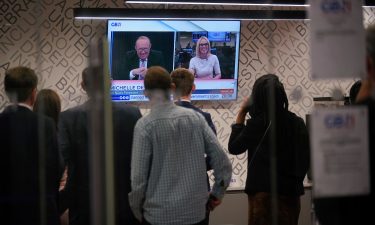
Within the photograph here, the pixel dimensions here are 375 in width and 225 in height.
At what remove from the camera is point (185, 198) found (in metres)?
2.68

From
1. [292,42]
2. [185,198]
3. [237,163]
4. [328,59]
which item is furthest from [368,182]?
[292,42]

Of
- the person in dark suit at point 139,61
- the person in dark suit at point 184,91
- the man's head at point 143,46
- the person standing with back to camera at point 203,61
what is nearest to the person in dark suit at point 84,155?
the person in dark suit at point 184,91

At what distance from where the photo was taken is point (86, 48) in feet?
14.2

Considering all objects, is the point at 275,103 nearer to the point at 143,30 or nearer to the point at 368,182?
the point at 368,182

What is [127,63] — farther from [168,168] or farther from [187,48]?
[168,168]

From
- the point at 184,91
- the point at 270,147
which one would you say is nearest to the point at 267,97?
the point at 270,147

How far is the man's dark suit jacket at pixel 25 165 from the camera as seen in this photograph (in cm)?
271

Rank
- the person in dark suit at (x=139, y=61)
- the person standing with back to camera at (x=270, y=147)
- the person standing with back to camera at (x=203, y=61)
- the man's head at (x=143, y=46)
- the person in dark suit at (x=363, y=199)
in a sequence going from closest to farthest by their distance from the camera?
the person in dark suit at (x=363, y=199) < the person standing with back to camera at (x=270, y=147) < the person in dark suit at (x=139, y=61) < the man's head at (x=143, y=46) < the person standing with back to camera at (x=203, y=61)

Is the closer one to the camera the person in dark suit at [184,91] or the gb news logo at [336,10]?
the gb news logo at [336,10]

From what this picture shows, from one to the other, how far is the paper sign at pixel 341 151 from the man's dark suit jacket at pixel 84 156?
1303 millimetres

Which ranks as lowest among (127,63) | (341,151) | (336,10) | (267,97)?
(341,151)

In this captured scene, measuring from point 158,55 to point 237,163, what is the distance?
1.12m

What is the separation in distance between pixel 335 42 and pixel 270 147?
1.47 m

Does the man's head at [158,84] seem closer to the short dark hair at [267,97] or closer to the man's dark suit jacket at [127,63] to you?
the short dark hair at [267,97]
